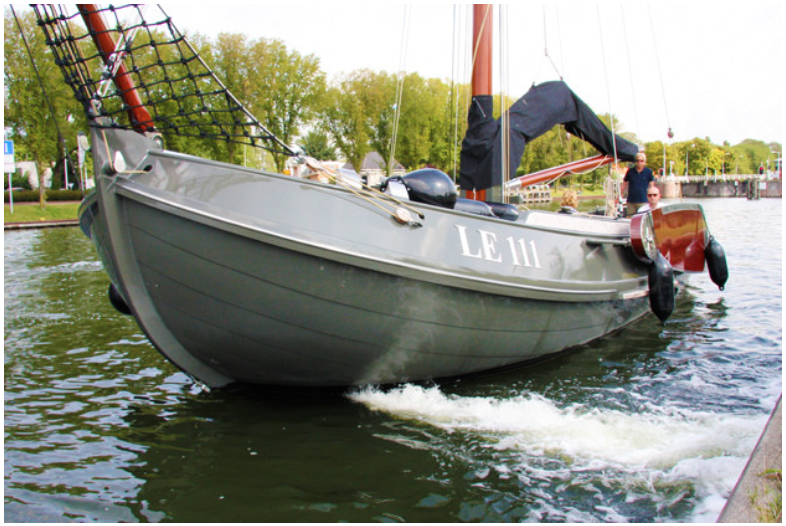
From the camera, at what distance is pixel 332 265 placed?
449 centimetres

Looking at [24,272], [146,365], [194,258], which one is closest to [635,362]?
[194,258]

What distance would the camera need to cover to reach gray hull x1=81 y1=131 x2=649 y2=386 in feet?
14.1

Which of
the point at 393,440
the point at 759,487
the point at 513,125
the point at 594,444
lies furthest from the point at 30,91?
the point at 759,487

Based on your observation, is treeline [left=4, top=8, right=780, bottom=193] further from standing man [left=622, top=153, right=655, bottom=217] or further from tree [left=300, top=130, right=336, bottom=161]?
standing man [left=622, top=153, right=655, bottom=217]

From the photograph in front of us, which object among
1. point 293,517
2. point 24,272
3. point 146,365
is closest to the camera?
point 293,517

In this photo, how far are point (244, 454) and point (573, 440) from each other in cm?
231

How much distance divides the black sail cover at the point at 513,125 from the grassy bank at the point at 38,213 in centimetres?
2488

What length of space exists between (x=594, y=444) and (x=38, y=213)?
31.2 m

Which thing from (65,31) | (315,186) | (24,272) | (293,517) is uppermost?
(65,31)

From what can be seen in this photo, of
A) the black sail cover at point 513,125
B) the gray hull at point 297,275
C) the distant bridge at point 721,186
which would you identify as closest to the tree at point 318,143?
the black sail cover at point 513,125

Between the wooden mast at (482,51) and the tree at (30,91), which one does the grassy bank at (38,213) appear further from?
the wooden mast at (482,51)

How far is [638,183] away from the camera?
9.42 meters

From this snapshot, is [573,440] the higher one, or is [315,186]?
[315,186]

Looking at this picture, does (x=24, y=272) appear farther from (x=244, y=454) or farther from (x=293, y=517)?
(x=293, y=517)
